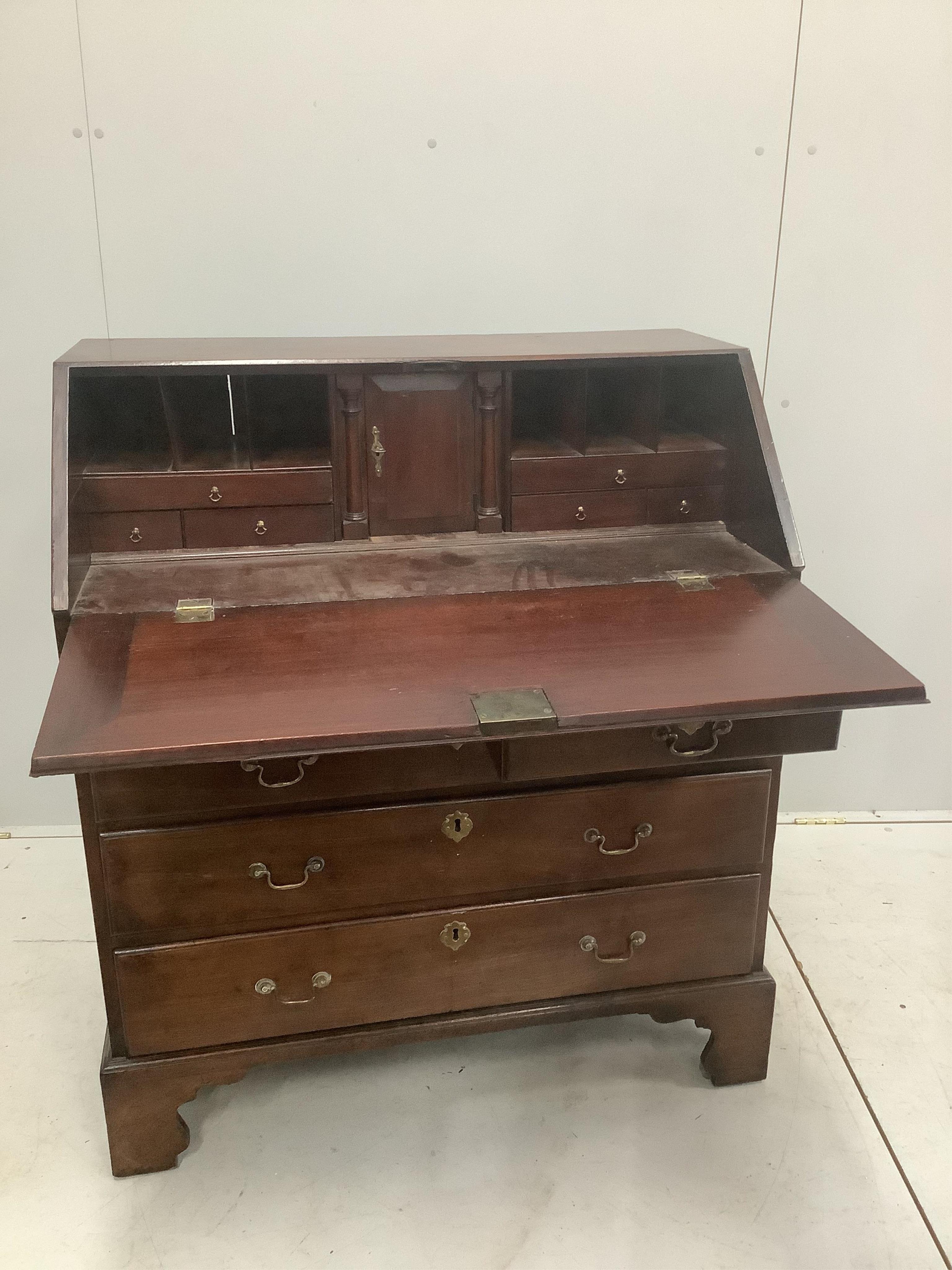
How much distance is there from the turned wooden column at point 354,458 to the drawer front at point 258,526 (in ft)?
0.12

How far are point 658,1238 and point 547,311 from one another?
5.80 feet

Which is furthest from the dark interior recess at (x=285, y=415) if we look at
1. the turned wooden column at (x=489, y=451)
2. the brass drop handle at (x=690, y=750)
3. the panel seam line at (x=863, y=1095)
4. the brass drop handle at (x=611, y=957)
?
the panel seam line at (x=863, y=1095)

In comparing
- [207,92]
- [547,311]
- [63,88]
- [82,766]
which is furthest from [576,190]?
[82,766]

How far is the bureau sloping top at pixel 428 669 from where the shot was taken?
49.9 inches

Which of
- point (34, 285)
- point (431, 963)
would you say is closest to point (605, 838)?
point (431, 963)

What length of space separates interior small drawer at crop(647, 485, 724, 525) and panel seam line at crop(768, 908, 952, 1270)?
0.76m

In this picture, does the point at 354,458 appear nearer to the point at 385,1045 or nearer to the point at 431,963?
the point at 431,963

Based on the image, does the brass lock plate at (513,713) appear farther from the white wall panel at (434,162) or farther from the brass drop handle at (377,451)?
the white wall panel at (434,162)

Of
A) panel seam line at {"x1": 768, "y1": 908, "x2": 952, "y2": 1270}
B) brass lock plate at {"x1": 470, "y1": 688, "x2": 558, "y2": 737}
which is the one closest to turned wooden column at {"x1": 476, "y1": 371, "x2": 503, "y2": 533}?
brass lock plate at {"x1": 470, "y1": 688, "x2": 558, "y2": 737}

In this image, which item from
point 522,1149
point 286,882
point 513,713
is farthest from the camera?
point 522,1149

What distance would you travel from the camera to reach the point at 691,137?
2.20 meters

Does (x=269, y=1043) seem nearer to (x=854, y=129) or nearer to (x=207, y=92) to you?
(x=207, y=92)

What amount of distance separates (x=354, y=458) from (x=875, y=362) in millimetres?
1291

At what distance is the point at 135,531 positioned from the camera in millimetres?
1788
